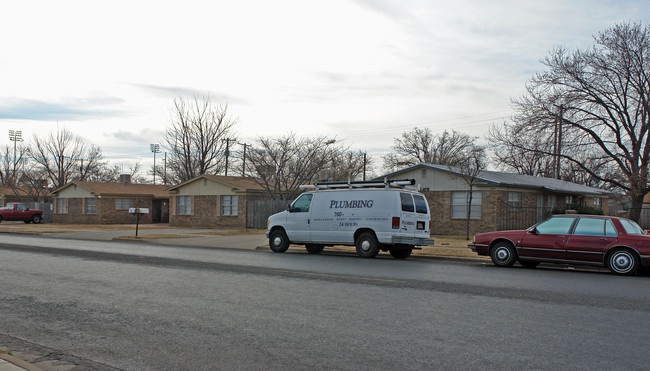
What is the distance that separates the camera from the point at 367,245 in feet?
54.6

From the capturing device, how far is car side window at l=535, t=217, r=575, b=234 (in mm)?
13586

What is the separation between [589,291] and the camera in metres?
10.1

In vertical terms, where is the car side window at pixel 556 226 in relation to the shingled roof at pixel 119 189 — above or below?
below

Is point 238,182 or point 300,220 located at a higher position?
point 238,182

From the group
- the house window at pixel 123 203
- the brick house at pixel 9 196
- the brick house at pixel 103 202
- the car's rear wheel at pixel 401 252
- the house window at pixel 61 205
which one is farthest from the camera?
the brick house at pixel 9 196

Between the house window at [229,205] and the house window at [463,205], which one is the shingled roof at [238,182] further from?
the house window at [463,205]

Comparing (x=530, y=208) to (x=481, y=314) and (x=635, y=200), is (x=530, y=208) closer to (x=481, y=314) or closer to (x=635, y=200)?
(x=635, y=200)

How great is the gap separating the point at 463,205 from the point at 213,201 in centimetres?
1749

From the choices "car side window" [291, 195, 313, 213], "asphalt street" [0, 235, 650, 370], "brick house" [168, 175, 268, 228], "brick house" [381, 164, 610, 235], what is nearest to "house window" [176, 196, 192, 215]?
"brick house" [168, 175, 268, 228]

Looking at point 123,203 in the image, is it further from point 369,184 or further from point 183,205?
point 369,184

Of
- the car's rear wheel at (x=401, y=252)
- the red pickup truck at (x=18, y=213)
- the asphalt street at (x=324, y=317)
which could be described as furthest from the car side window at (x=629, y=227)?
the red pickup truck at (x=18, y=213)

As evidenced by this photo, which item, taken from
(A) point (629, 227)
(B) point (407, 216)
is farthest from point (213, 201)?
(A) point (629, 227)

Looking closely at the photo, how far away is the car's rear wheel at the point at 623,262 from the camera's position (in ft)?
41.6

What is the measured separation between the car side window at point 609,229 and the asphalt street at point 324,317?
99cm
